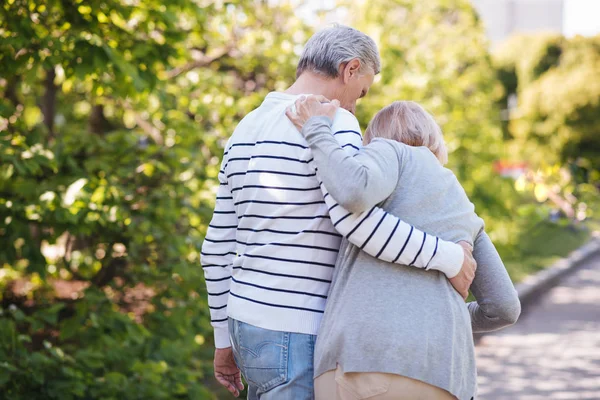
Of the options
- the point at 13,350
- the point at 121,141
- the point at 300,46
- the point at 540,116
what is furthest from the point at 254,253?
the point at 540,116

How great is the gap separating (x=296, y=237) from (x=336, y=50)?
506 mm

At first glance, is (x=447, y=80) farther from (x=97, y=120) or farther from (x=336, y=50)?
(x=336, y=50)

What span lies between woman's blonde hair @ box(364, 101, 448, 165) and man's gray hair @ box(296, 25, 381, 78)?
0.47 feet

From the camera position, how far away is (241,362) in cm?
223

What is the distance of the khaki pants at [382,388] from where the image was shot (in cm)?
194

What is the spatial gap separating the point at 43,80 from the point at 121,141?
2.08 meters

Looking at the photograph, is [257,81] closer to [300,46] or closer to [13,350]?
[300,46]

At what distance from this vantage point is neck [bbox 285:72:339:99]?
2219mm

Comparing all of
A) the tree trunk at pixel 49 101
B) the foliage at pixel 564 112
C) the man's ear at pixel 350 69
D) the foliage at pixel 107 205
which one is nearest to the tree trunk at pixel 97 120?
the tree trunk at pixel 49 101

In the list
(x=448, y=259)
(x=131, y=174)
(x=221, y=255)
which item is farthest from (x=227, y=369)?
(x=131, y=174)

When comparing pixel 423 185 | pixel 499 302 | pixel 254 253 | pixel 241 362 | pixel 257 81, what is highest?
pixel 257 81

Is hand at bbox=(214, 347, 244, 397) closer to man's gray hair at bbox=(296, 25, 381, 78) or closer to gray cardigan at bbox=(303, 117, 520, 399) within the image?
Result: gray cardigan at bbox=(303, 117, 520, 399)

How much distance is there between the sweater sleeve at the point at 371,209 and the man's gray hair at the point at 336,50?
238 millimetres

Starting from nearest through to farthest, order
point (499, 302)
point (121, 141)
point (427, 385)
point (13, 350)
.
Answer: point (427, 385) < point (499, 302) < point (13, 350) < point (121, 141)
